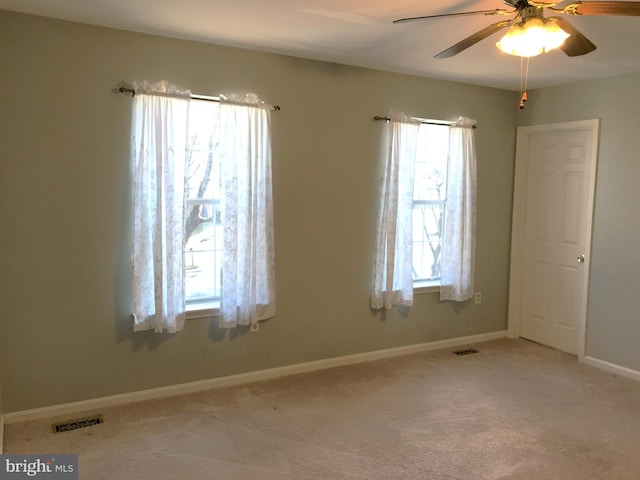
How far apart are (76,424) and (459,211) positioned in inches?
130

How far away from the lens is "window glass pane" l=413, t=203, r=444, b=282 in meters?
4.52

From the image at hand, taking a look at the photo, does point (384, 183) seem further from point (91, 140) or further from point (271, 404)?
point (91, 140)

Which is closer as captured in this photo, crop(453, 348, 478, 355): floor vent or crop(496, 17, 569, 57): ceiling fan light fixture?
crop(496, 17, 569, 57): ceiling fan light fixture

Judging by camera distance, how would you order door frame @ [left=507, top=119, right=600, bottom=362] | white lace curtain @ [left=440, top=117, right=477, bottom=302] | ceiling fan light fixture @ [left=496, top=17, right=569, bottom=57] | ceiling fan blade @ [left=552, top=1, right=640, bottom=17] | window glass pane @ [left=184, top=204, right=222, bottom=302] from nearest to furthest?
ceiling fan blade @ [left=552, top=1, right=640, bottom=17]
ceiling fan light fixture @ [left=496, top=17, right=569, bottom=57]
window glass pane @ [left=184, top=204, right=222, bottom=302]
door frame @ [left=507, top=119, right=600, bottom=362]
white lace curtain @ [left=440, top=117, right=477, bottom=302]

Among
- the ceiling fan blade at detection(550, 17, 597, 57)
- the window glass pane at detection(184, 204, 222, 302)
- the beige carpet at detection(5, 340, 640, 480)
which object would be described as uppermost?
the ceiling fan blade at detection(550, 17, 597, 57)

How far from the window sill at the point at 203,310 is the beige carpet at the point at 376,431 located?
1.80ft

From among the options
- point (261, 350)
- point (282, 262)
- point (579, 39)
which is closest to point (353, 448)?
point (261, 350)

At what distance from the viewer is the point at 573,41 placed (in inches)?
87.2

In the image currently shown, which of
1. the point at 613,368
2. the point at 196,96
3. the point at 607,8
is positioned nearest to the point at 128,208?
the point at 196,96

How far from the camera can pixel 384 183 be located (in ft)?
13.4

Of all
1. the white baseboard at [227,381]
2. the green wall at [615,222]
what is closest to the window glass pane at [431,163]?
the green wall at [615,222]

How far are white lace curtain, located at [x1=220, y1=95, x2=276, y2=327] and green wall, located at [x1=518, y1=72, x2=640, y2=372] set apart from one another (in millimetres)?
2686

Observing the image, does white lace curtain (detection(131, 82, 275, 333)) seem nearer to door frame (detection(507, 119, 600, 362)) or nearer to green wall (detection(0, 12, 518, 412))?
green wall (detection(0, 12, 518, 412))

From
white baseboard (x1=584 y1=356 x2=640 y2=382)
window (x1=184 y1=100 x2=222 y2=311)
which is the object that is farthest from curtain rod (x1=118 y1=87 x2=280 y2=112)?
white baseboard (x1=584 y1=356 x2=640 y2=382)
